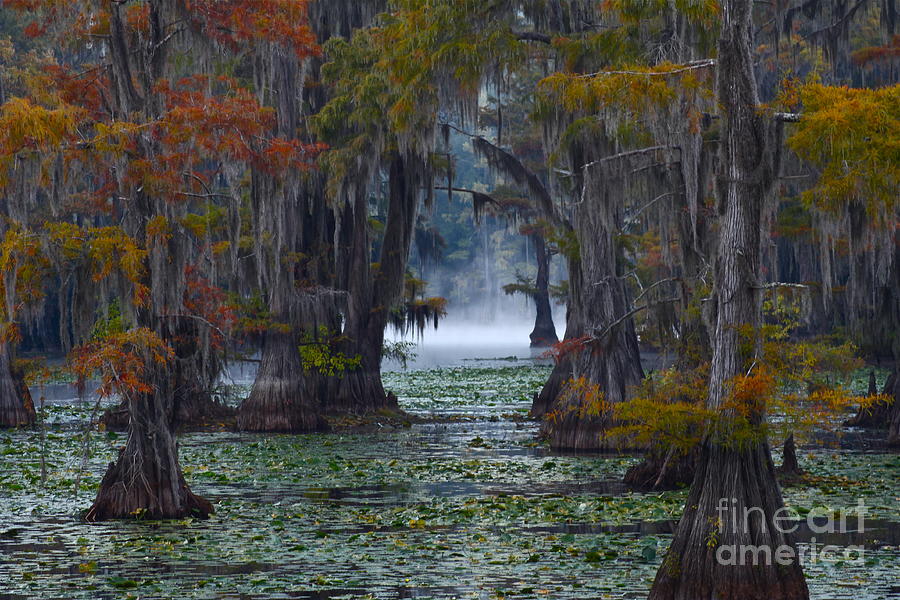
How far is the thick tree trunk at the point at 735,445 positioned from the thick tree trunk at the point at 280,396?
52.6ft

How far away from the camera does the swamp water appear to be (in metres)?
10.2

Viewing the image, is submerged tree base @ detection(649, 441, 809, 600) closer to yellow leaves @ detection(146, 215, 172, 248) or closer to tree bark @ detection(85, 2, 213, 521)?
tree bark @ detection(85, 2, 213, 521)

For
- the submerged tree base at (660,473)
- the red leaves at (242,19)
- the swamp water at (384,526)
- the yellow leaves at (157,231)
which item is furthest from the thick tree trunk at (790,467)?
the red leaves at (242,19)

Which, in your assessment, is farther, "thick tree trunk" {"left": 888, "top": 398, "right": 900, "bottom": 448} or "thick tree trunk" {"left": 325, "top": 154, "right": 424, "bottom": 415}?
"thick tree trunk" {"left": 325, "top": 154, "right": 424, "bottom": 415}

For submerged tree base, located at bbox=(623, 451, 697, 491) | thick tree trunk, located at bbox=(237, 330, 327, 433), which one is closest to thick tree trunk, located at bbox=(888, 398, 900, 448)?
submerged tree base, located at bbox=(623, 451, 697, 491)

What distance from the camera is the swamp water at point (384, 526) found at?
403 inches

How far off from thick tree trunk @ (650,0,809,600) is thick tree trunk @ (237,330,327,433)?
16040 millimetres

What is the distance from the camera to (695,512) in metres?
9.08

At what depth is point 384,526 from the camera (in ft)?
43.7

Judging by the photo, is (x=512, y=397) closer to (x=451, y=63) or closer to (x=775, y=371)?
(x=451, y=63)

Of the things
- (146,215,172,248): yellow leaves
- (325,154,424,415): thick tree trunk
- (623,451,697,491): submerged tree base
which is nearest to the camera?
(146,215,172,248): yellow leaves

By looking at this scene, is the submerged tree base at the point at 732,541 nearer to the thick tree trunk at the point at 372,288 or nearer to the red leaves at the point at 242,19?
the red leaves at the point at 242,19

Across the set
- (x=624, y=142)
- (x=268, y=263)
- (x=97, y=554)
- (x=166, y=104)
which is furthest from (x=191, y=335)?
(x=268, y=263)

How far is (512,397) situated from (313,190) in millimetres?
A: 9917
